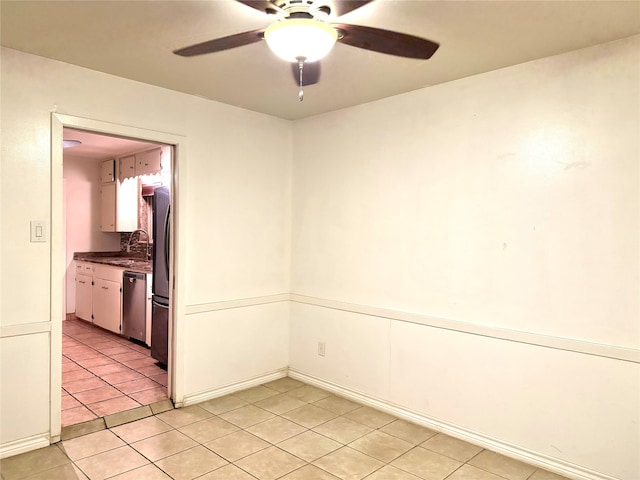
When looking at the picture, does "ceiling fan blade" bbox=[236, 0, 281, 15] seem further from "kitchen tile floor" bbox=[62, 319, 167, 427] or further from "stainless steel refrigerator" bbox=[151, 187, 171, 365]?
"kitchen tile floor" bbox=[62, 319, 167, 427]

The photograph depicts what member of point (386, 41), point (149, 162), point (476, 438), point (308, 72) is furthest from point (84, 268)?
point (386, 41)

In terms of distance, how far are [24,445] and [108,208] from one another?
4.32 meters

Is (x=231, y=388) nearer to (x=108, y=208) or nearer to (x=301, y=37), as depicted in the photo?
(x=301, y=37)

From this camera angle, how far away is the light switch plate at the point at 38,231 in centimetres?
264

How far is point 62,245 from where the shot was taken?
9.25 feet

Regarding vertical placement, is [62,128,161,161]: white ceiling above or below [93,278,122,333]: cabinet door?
above

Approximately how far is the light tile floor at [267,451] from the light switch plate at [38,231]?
1.28 metres

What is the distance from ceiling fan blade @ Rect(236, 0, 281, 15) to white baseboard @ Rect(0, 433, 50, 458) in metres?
2.74

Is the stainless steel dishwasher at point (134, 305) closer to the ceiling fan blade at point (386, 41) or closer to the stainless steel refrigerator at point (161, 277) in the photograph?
the stainless steel refrigerator at point (161, 277)

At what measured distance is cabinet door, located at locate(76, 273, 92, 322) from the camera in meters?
5.91

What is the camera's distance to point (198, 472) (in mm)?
2443

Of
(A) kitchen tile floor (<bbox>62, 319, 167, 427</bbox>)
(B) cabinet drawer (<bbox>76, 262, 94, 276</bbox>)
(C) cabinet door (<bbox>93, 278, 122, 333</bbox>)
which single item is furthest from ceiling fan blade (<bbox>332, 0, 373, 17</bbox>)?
(B) cabinet drawer (<bbox>76, 262, 94, 276</bbox>)

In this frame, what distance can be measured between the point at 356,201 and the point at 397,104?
81 cm

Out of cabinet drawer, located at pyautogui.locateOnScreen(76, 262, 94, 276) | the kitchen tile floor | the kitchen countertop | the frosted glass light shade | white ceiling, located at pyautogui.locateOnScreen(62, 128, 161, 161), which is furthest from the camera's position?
cabinet drawer, located at pyautogui.locateOnScreen(76, 262, 94, 276)
